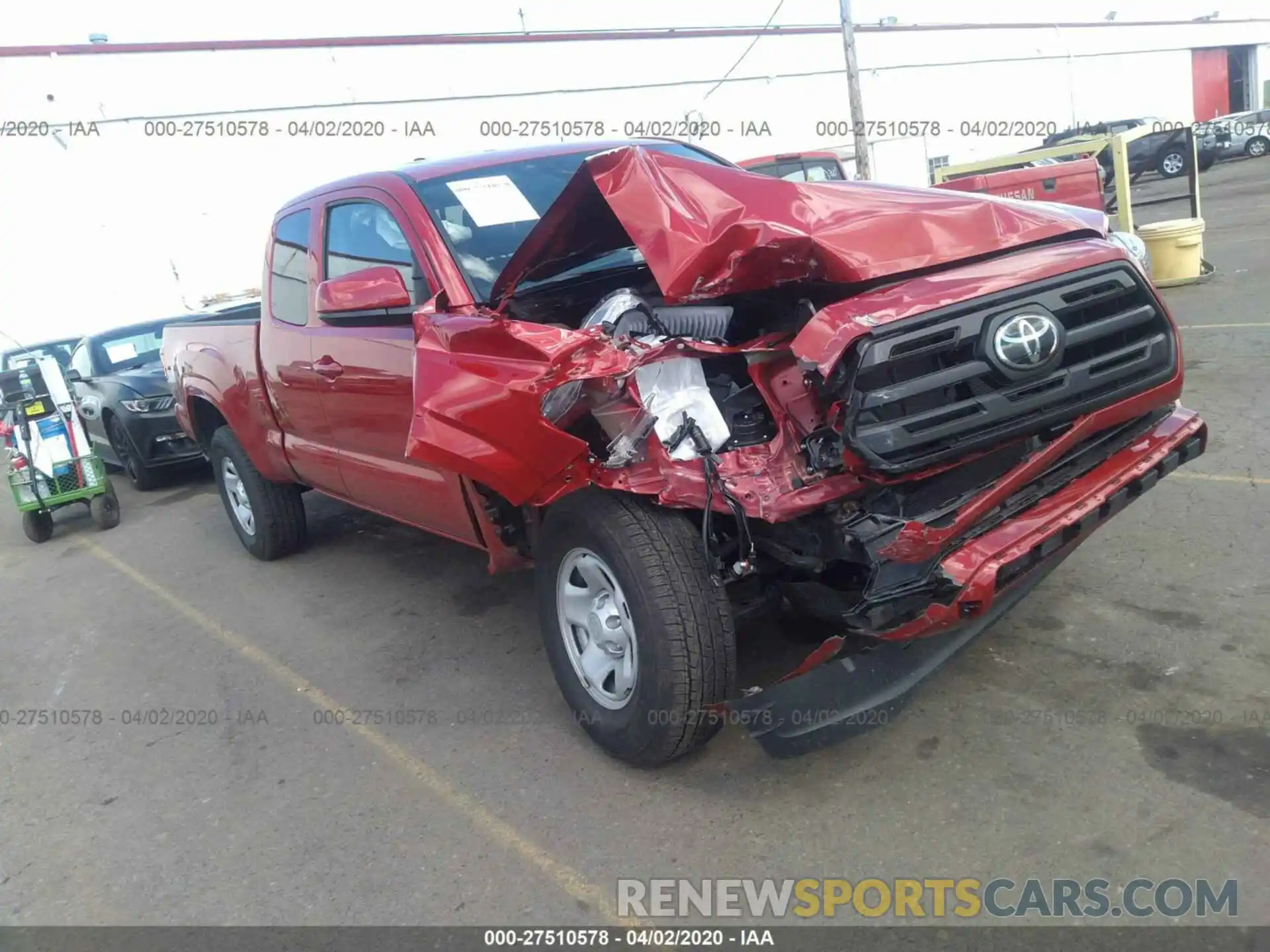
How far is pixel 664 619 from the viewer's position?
9.71 ft

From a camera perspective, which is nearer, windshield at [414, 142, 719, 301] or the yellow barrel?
windshield at [414, 142, 719, 301]

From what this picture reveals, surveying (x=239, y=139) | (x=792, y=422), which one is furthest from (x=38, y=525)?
(x=239, y=139)

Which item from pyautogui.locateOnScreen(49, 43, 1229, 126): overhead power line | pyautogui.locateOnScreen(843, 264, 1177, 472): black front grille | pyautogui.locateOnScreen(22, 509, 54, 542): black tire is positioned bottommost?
pyautogui.locateOnScreen(22, 509, 54, 542): black tire

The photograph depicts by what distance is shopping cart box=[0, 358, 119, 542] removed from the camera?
299 inches

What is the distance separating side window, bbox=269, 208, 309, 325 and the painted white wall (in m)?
13.1

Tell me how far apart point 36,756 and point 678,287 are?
3.37 meters

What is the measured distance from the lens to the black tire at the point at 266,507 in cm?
603

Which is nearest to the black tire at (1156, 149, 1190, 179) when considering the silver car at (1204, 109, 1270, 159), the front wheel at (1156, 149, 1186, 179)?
the front wheel at (1156, 149, 1186, 179)

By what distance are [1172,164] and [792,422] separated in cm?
3174

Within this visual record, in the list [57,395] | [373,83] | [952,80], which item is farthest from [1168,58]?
[57,395]

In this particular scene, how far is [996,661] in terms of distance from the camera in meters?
3.72

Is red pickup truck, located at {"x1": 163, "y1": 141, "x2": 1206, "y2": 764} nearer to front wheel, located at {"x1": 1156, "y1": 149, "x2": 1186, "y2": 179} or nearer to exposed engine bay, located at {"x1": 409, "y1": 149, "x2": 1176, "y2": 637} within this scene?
exposed engine bay, located at {"x1": 409, "y1": 149, "x2": 1176, "y2": 637}

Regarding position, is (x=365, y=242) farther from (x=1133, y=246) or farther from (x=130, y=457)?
(x=130, y=457)

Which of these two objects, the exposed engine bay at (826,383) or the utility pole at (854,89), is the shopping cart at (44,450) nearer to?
the exposed engine bay at (826,383)
